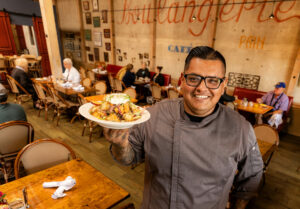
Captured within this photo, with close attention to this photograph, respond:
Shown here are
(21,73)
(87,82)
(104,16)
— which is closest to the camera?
(21,73)

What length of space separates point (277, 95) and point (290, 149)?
133 cm

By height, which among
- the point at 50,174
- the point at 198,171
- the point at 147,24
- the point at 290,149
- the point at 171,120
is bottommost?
the point at 290,149

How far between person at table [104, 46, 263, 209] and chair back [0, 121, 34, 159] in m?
2.10

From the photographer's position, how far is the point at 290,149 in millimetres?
4309

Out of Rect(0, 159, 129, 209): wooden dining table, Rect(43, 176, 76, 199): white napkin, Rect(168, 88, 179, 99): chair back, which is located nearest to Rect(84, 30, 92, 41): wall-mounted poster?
Rect(168, 88, 179, 99): chair back

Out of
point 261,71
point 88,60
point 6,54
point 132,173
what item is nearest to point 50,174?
point 132,173

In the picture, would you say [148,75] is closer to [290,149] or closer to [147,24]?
[147,24]

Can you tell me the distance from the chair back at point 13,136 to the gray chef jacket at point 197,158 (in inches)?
89.1

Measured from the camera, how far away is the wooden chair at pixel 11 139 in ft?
8.11

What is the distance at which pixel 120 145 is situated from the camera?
106 centimetres

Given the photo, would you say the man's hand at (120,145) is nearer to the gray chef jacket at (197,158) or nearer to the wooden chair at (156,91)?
the gray chef jacket at (197,158)

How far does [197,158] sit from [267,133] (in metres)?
2.36

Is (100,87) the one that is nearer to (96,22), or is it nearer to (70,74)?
(70,74)

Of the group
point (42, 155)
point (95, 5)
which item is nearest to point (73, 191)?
point (42, 155)
